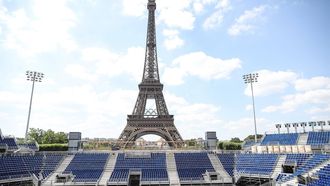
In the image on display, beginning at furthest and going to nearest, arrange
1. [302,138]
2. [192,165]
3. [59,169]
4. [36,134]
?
[36,134] → [302,138] → [192,165] → [59,169]

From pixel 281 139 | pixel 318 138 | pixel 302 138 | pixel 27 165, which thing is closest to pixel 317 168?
pixel 318 138

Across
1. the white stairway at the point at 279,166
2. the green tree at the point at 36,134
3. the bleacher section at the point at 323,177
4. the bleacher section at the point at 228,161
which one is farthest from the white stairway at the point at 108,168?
the green tree at the point at 36,134

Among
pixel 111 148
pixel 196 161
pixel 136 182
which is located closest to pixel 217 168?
pixel 196 161

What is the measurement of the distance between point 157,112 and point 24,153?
101 feet

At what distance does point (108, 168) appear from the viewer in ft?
124

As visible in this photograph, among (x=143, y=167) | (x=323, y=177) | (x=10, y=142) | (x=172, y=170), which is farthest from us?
(x=10, y=142)

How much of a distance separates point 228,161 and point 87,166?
23.9 m

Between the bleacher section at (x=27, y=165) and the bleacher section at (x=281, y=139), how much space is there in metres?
37.7

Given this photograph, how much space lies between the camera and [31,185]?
33.2 meters

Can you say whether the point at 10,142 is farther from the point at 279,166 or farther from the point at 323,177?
the point at 323,177

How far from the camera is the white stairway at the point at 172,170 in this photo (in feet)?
113

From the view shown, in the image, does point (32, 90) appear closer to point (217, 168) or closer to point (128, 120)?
point (128, 120)

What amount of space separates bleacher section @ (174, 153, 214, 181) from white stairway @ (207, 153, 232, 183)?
0.69 meters

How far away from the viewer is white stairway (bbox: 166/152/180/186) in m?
34.3
